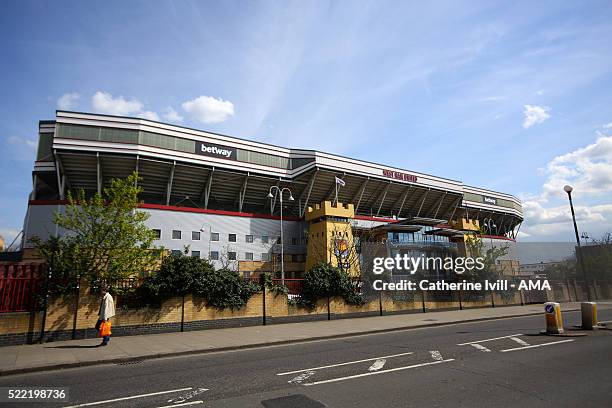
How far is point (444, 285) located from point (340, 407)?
24066 mm

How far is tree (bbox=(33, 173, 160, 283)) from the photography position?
14.3 meters

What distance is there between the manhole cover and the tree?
1174cm

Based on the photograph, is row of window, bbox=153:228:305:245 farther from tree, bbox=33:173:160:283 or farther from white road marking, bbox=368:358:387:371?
white road marking, bbox=368:358:387:371

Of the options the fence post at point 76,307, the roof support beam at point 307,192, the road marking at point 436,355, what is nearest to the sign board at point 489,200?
the roof support beam at point 307,192

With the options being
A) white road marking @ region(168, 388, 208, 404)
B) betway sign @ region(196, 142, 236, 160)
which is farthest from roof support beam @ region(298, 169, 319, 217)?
white road marking @ region(168, 388, 208, 404)

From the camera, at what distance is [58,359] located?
1003cm

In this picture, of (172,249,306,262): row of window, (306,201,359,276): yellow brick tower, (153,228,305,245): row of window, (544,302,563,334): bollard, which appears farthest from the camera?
(306,201,359,276): yellow brick tower

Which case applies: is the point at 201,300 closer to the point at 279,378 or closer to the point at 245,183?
the point at 279,378

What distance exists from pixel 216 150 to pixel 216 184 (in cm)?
452

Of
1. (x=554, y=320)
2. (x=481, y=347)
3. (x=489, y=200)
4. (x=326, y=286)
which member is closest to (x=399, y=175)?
(x=489, y=200)

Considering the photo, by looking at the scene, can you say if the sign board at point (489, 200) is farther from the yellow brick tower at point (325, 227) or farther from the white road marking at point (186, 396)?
the white road marking at point (186, 396)

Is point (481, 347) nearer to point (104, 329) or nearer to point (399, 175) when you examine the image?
point (104, 329)

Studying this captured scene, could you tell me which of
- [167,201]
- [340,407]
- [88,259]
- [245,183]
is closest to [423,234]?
[245,183]

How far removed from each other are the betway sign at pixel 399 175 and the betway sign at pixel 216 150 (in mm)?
22354
